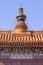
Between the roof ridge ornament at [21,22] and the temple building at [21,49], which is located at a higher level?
the roof ridge ornament at [21,22]

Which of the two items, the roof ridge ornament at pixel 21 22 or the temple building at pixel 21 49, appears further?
the roof ridge ornament at pixel 21 22

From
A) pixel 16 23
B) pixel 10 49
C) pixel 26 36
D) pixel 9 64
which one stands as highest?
pixel 16 23

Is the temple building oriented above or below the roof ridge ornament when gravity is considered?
below

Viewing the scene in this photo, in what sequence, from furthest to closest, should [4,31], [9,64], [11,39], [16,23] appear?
[16,23]
[4,31]
[11,39]
[9,64]

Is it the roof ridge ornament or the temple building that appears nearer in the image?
the temple building

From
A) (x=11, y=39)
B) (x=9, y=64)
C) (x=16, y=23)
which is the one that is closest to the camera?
(x=9, y=64)

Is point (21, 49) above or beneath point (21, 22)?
beneath

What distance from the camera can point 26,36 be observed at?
43.1ft

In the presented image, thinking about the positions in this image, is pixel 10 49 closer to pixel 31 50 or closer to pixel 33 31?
pixel 31 50

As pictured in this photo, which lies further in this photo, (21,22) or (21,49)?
(21,22)

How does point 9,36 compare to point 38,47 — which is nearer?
point 38,47

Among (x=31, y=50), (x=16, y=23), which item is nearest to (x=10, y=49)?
(x=31, y=50)

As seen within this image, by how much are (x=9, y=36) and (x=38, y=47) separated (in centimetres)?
213

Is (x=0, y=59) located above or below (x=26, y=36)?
below
